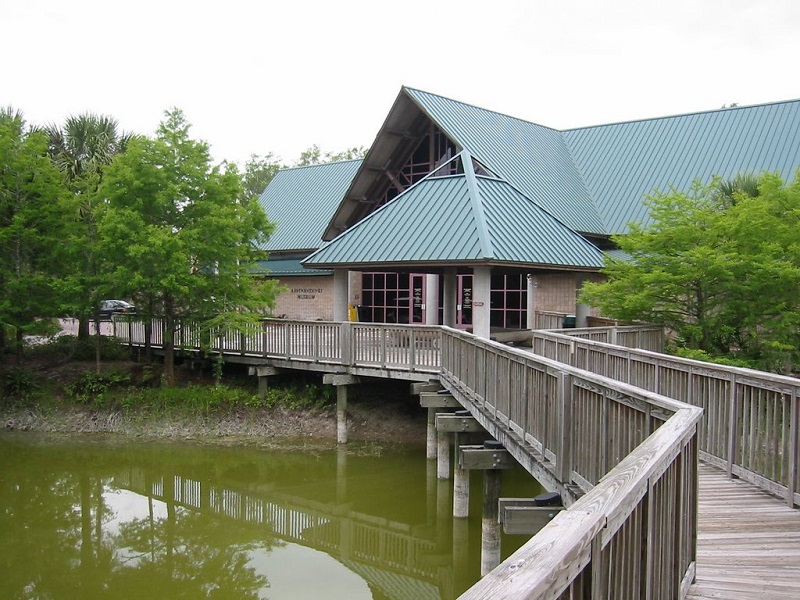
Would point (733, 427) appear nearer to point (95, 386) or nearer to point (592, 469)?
point (592, 469)

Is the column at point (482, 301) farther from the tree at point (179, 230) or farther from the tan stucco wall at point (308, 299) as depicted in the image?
the tan stucco wall at point (308, 299)

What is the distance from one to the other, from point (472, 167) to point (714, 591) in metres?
16.5

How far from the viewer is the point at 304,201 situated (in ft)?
99.4

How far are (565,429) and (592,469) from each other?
0.59m

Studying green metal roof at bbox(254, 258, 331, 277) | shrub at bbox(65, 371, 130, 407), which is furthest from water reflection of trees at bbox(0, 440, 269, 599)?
green metal roof at bbox(254, 258, 331, 277)

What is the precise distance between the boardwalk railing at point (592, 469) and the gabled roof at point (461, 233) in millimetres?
4013

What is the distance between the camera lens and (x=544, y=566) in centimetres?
219

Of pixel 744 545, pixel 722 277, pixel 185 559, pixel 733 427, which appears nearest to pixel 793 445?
pixel 733 427

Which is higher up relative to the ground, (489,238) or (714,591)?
(489,238)

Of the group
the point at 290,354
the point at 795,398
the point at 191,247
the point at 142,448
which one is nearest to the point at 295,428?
the point at 290,354

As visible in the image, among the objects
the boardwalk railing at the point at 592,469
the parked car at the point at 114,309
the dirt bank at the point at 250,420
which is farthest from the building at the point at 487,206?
the parked car at the point at 114,309

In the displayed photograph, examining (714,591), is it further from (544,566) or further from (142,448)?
(142,448)

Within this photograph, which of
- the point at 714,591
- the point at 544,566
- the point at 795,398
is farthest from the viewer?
the point at 795,398

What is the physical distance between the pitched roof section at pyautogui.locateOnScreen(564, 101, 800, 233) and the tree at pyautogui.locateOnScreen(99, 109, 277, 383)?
11.6m
